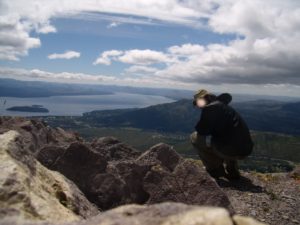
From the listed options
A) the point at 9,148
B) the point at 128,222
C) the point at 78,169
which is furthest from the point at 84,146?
the point at 128,222

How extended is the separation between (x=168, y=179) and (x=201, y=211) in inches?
314

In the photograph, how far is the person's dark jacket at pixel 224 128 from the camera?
56.2ft

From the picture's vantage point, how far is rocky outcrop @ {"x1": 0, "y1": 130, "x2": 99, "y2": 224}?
20.4 feet

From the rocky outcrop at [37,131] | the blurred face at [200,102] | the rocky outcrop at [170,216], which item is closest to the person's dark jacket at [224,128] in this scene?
the blurred face at [200,102]

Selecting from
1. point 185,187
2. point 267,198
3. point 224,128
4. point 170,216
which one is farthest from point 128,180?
point 170,216

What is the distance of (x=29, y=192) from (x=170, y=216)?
9.63 ft

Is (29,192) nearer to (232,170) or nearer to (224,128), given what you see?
(224,128)

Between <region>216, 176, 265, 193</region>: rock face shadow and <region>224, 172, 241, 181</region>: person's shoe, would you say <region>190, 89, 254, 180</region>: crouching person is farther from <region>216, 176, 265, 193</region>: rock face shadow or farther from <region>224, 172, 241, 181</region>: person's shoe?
<region>216, 176, 265, 193</region>: rock face shadow

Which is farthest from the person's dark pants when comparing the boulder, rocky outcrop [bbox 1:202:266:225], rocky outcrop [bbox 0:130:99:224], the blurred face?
rocky outcrop [bbox 1:202:266:225]

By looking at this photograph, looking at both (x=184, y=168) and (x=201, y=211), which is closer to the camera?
(x=201, y=211)

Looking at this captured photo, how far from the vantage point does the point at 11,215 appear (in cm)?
583

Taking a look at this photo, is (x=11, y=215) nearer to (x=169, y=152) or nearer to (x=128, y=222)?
(x=128, y=222)

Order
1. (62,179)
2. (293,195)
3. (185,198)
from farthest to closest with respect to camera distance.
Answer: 1. (293,195)
2. (185,198)
3. (62,179)

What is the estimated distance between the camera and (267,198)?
610 inches
